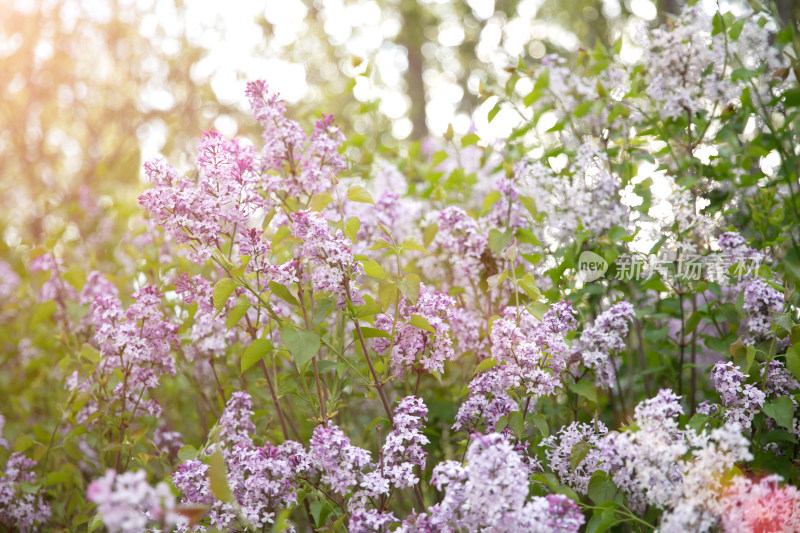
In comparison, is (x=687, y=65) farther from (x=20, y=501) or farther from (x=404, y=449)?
(x=20, y=501)

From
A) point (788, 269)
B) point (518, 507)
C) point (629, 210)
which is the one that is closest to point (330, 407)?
point (518, 507)

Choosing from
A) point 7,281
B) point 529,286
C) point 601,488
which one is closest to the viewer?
point 601,488

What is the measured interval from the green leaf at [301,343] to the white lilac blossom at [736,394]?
4.16ft

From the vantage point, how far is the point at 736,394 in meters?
1.93

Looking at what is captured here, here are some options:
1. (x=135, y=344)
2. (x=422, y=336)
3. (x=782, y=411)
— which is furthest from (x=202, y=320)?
(x=782, y=411)

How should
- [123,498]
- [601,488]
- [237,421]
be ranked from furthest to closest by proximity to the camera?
[237,421] → [601,488] → [123,498]

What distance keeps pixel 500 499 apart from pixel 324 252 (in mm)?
876

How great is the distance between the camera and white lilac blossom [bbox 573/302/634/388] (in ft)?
7.06

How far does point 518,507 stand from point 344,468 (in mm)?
567

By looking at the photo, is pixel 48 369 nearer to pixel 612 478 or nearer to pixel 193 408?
pixel 193 408

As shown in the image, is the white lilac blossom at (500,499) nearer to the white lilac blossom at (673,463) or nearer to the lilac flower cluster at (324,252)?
the white lilac blossom at (673,463)

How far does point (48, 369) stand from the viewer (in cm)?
Result: 363

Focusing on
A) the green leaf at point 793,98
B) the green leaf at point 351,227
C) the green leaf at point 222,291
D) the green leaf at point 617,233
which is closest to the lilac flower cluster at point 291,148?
the green leaf at point 351,227

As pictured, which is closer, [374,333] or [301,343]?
[301,343]
